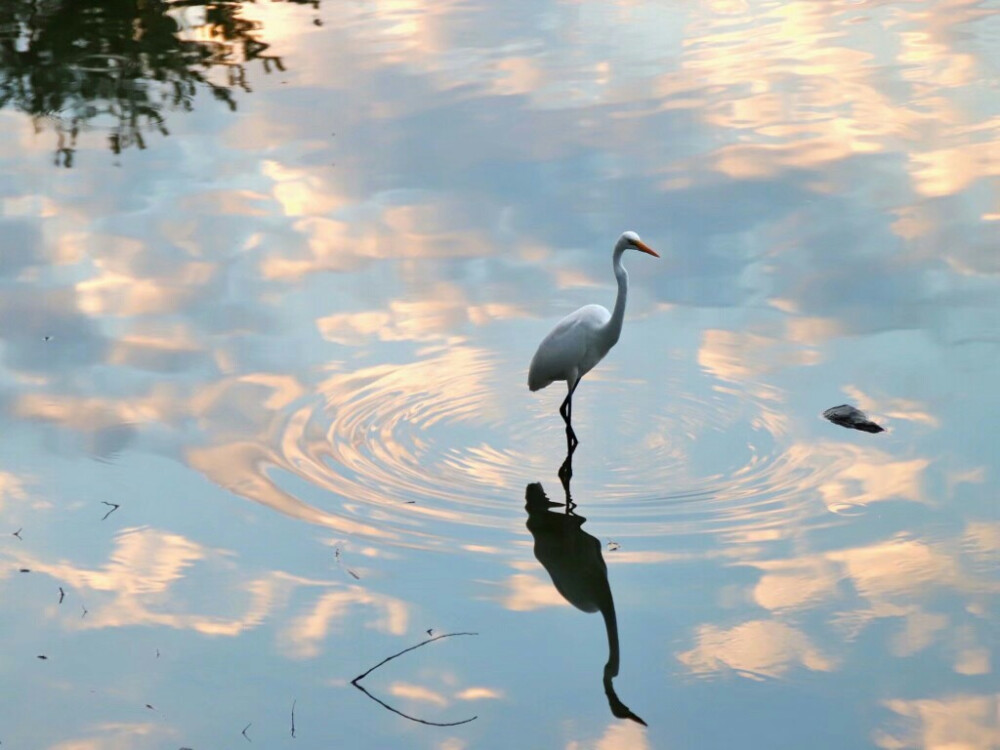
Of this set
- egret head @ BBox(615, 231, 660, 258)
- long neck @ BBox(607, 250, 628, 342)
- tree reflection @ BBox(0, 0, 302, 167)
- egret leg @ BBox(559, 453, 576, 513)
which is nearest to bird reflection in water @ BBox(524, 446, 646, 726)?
egret leg @ BBox(559, 453, 576, 513)

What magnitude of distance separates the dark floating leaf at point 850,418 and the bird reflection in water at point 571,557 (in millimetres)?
1273

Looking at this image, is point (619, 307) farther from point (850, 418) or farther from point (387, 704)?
point (387, 704)

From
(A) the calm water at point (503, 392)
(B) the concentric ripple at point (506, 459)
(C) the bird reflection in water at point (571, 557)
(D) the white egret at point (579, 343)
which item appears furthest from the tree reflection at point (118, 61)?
(C) the bird reflection in water at point (571, 557)

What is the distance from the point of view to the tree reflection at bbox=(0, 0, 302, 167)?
37.6 feet

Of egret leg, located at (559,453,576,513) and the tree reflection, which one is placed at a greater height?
the tree reflection

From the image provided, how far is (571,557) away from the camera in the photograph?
566cm

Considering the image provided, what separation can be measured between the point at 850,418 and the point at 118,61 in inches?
335

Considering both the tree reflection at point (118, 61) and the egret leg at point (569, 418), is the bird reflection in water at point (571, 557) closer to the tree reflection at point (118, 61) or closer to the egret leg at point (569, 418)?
the egret leg at point (569, 418)

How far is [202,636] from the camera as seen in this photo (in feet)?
16.8

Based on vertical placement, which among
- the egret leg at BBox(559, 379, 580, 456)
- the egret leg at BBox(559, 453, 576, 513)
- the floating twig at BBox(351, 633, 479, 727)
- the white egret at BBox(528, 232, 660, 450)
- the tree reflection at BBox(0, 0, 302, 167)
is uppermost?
the tree reflection at BBox(0, 0, 302, 167)

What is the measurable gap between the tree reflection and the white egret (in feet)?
17.3

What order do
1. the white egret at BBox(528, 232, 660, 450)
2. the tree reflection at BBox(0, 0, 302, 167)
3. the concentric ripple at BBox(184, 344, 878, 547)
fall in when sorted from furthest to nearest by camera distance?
the tree reflection at BBox(0, 0, 302, 167), the white egret at BBox(528, 232, 660, 450), the concentric ripple at BBox(184, 344, 878, 547)

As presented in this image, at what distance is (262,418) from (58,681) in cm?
220

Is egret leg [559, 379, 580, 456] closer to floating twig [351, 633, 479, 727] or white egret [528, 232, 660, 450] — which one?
white egret [528, 232, 660, 450]
